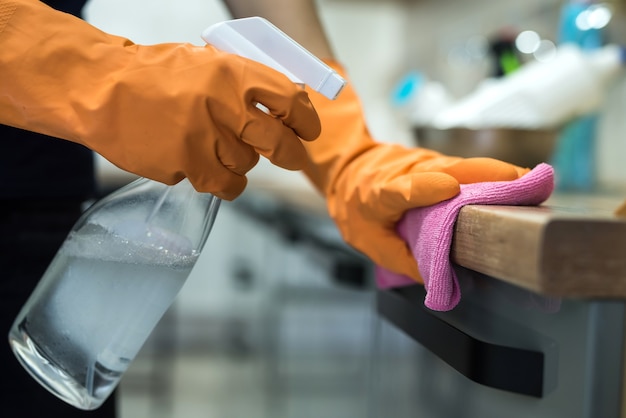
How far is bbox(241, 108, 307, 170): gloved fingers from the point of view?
22.7 inches

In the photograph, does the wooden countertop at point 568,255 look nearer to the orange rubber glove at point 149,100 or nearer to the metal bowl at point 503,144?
the orange rubber glove at point 149,100

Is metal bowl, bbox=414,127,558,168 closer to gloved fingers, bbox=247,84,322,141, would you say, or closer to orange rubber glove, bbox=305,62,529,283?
orange rubber glove, bbox=305,62,529,283

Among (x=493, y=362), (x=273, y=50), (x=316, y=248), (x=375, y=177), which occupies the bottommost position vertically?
(x=316, y=248)

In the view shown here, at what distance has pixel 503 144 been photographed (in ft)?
4.34

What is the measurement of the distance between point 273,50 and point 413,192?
0.55 ft

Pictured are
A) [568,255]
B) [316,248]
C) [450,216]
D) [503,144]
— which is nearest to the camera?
[568,255]

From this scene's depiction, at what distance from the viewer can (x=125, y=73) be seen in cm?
58

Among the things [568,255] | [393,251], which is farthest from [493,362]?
[568,255]

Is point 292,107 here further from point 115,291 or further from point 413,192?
point 115,291

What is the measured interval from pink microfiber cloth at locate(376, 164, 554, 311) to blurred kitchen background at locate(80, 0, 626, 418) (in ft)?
3.25

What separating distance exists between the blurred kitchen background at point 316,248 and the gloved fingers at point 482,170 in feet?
3.03

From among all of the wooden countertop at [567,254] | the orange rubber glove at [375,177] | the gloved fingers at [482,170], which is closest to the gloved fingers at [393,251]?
the orange rubber glove at [375,177]

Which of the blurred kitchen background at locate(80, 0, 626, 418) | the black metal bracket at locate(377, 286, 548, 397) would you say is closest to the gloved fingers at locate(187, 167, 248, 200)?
the black metal bracket at locate(377, 286, 548, 397)

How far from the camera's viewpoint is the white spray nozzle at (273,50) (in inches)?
23.2
